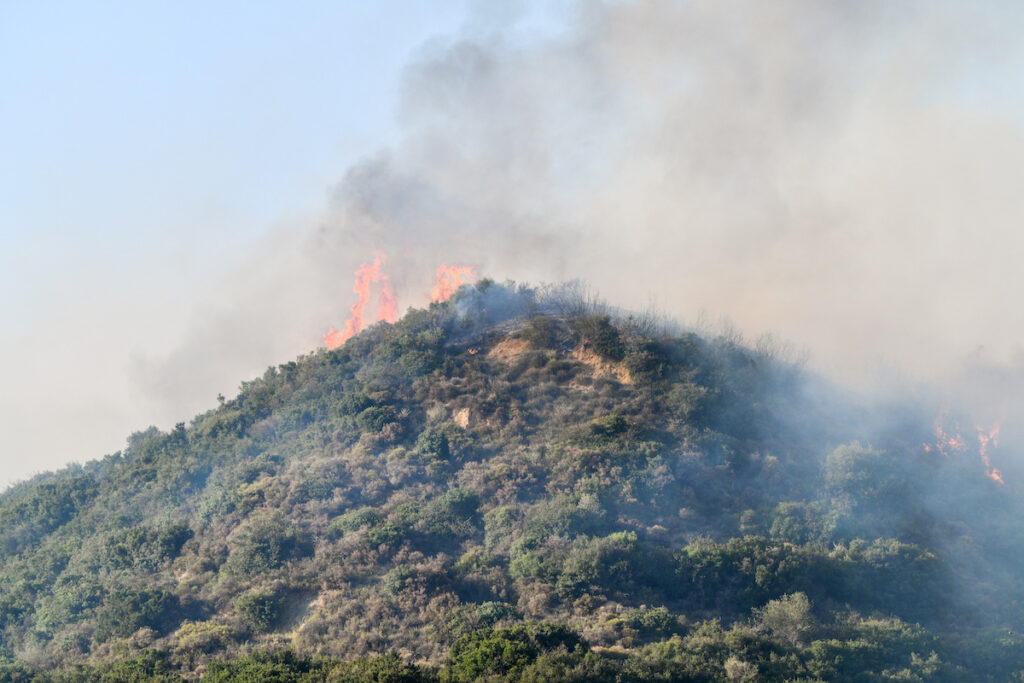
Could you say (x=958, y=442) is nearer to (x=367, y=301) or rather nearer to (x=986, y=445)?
(x=986, y=445)

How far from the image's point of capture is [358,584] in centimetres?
4297

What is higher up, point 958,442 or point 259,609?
point 958,442

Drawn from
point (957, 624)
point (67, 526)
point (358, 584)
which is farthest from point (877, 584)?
point (67, 526)

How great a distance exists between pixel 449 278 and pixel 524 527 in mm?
30632

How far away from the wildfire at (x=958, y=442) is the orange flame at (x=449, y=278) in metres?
35.1

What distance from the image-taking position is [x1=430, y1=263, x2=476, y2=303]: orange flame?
236 ft

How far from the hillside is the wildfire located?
45 centimetres

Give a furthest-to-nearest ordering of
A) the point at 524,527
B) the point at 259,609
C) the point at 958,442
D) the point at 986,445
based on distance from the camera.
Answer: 1. the point at 986,445
2. the point at 958,442
3. the point at 524,527
4. the point at 259,609

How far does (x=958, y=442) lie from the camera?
6519 centimetres

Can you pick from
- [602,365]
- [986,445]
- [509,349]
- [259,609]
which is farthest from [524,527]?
[986,445]

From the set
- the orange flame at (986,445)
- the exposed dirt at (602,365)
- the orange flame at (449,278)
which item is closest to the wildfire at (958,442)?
the orange flame at (986,445)

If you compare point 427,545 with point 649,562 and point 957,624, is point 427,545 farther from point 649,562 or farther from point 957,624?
point 957,624

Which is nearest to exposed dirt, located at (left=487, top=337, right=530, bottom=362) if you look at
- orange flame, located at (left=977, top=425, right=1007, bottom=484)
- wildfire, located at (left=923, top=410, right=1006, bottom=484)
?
wildfire, located at (left=923, top=410, right=1006, bottom=484)

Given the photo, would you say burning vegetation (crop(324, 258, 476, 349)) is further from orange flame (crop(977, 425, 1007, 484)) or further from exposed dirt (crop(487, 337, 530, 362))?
orange flame (crop(977, 425, 1007, 484))
